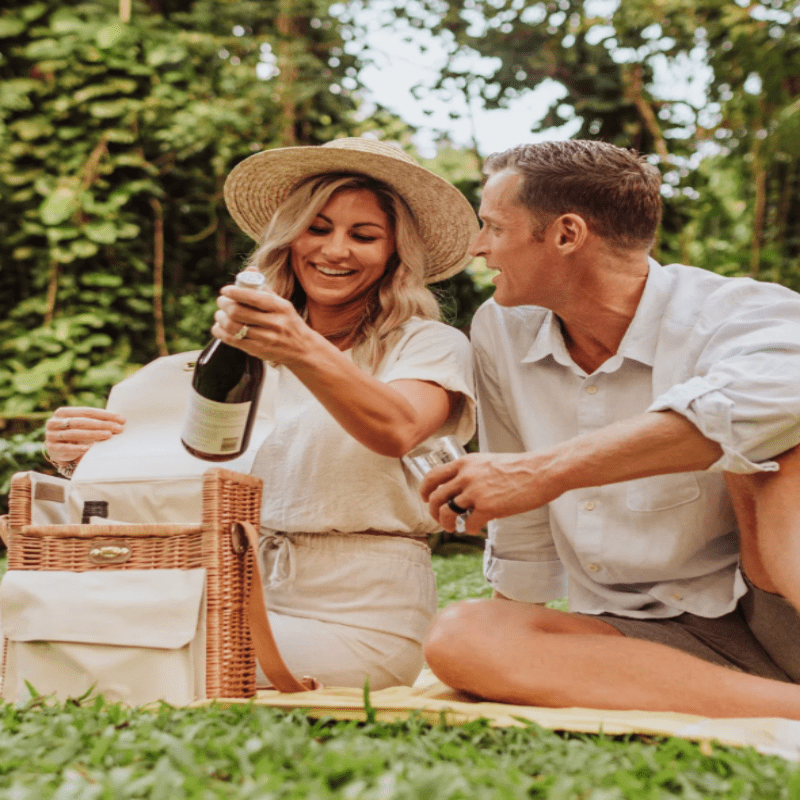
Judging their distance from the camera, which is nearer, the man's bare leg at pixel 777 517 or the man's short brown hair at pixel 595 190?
the man's bare leg at pixel 777 517

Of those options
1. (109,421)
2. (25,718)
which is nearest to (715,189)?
(109,421)

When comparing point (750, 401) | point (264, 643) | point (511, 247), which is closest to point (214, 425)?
point (264, 643)

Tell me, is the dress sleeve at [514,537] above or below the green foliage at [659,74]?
below

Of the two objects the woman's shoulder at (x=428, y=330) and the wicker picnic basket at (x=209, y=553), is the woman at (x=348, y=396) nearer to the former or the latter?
the woman's shoulder at (x=428, y=330)

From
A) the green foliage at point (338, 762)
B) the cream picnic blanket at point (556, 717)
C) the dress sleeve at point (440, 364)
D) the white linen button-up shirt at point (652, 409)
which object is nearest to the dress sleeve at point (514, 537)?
the white linen button-up shirt at point (652, 409)

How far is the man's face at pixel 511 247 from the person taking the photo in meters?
2.37

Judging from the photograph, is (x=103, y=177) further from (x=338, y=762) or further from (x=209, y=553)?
(x=338, y=762)

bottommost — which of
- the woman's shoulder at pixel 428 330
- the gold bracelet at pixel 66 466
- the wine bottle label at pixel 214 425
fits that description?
the gold bracelet at pixel 66 466

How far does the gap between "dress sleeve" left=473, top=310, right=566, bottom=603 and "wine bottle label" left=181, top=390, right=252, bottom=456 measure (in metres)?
0.75

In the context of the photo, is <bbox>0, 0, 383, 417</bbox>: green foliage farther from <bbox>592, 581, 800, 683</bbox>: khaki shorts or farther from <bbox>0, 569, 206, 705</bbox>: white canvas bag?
<bbox>592, 581, 800, 683</bbox>: khaki shorts

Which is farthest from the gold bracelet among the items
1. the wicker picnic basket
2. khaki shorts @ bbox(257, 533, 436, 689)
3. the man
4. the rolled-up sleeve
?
the rolled-up sleeve

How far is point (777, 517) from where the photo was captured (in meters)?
1.90

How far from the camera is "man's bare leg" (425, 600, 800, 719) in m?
1.91

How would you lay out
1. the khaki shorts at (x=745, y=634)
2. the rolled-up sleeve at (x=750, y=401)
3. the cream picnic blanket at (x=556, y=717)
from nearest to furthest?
the cream picnic blanket at (x=556, y=717)
the rolled-up sleeve at (x=750, y=401)
the khaki shorts at (x=745, y=634)
